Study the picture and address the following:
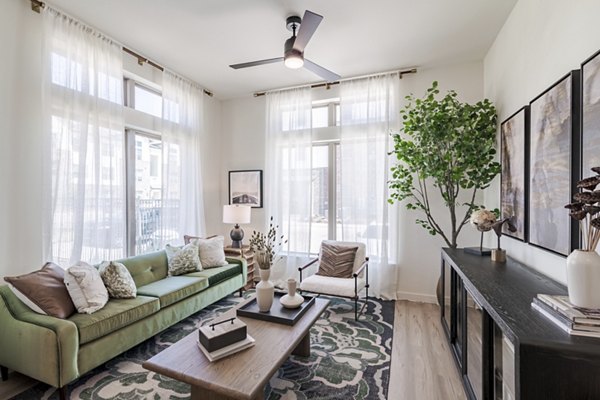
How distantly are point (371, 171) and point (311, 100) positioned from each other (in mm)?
1423

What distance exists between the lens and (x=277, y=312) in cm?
234

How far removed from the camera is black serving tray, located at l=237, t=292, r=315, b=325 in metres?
2.21

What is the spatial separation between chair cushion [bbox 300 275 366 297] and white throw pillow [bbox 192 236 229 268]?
3.86 feet

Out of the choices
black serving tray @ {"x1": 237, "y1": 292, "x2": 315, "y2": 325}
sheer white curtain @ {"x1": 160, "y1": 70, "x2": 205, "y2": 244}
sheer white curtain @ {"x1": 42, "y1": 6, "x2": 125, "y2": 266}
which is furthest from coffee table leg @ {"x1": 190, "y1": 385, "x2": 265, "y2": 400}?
sheer white curtain @ {"x1": 160, "y1": 70, "x2": 205, "y2": 244}

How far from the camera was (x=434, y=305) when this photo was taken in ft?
12.3

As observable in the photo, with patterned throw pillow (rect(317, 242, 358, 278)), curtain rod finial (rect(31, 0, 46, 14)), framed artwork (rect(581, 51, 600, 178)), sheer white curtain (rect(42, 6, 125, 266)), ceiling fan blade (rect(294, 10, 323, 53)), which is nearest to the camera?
framed artwork (rect(581, 51, 600, 178))

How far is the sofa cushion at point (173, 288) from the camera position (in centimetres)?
283

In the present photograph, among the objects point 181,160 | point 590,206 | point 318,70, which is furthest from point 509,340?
point 181,160

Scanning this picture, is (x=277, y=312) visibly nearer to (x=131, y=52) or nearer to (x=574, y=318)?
(x=574, y=318)

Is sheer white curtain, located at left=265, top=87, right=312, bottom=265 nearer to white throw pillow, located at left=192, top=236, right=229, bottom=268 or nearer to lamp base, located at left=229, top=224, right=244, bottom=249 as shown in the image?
lamp base, located at left=229, top=224, right=244, bottom=249

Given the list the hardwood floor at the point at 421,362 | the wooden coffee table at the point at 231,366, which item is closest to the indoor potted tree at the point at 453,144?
the hardwood floor at the point at 421,362

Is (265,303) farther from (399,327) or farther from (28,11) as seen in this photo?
(28,11)

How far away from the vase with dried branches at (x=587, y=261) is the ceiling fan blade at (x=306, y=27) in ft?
6.44

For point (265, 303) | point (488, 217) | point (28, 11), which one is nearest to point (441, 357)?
point (488, 217)
